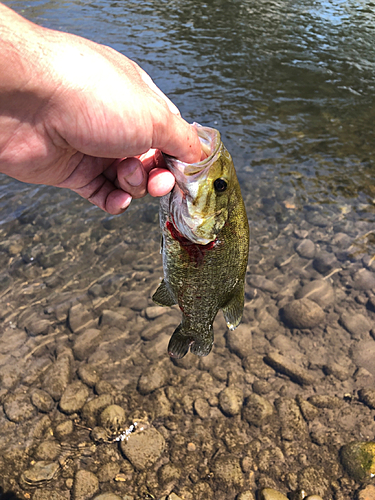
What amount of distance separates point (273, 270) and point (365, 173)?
13.4 ft

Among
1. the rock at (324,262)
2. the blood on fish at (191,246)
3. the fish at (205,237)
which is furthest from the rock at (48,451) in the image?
the rock at (324,262)

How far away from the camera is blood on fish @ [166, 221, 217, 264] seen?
3.01m

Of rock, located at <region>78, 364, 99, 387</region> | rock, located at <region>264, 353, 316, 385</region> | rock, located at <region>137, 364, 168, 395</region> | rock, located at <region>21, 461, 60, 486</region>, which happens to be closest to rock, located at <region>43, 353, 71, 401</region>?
rock, located at <region>78, 364, 99, 387</region>

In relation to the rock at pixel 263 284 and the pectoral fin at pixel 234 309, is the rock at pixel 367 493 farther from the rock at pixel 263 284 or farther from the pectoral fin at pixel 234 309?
the rock at pixel 263 284

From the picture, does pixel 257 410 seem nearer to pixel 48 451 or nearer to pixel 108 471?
pixel 108 471

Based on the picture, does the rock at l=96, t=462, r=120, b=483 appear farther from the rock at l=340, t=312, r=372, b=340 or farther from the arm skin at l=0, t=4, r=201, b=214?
the rock at l=340, t=312, r=372, b=340

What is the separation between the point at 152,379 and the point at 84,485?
1606mm

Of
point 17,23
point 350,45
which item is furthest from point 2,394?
point 350,45

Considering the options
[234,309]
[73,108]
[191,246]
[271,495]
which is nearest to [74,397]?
[271,495]

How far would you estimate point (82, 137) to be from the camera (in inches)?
95.7

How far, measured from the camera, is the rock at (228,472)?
15.8 ft

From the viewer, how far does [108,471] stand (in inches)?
188

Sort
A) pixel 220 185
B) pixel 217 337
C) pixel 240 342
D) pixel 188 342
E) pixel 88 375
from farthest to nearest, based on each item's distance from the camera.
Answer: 1. pixel 217 337
2. pixel 240 342
3. pixel 88 375
4. pixel 188 342
5. pixel 220 185

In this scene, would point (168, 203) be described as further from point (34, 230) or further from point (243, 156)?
point (243, 156)
